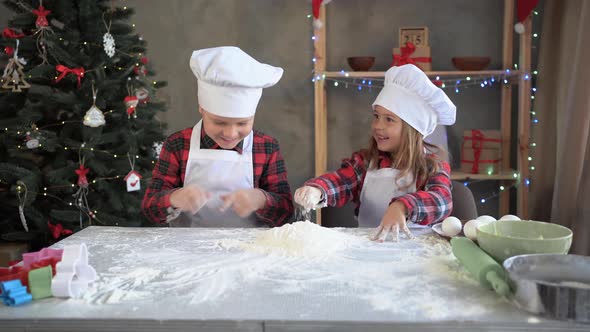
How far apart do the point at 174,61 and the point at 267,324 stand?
10.9ft

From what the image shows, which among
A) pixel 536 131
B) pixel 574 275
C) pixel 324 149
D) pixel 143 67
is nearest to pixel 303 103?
pixel 324 149

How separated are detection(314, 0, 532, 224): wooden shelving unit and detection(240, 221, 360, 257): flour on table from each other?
2074mm

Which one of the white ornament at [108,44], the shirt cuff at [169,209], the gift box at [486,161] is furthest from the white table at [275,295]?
the gift box at [486,161]

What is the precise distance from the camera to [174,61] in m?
4.03

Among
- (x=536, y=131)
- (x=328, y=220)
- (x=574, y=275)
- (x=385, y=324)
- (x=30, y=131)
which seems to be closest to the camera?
(x=385, y=324)

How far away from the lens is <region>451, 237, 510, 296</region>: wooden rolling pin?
1.05 m

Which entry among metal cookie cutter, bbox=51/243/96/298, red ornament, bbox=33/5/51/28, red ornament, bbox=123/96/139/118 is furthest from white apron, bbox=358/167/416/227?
red ornament, bbox=33/5/51/28

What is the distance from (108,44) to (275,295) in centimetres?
224

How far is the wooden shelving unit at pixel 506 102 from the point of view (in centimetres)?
352

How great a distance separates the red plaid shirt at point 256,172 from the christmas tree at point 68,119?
876mm

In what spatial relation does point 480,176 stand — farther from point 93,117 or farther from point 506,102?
point 93,117

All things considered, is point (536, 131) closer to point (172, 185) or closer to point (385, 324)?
point (172, 185)

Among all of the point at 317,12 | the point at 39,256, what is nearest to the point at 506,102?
the point at 317,12

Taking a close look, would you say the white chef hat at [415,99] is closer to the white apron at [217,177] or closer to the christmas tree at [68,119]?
the white apron at [217,177]
